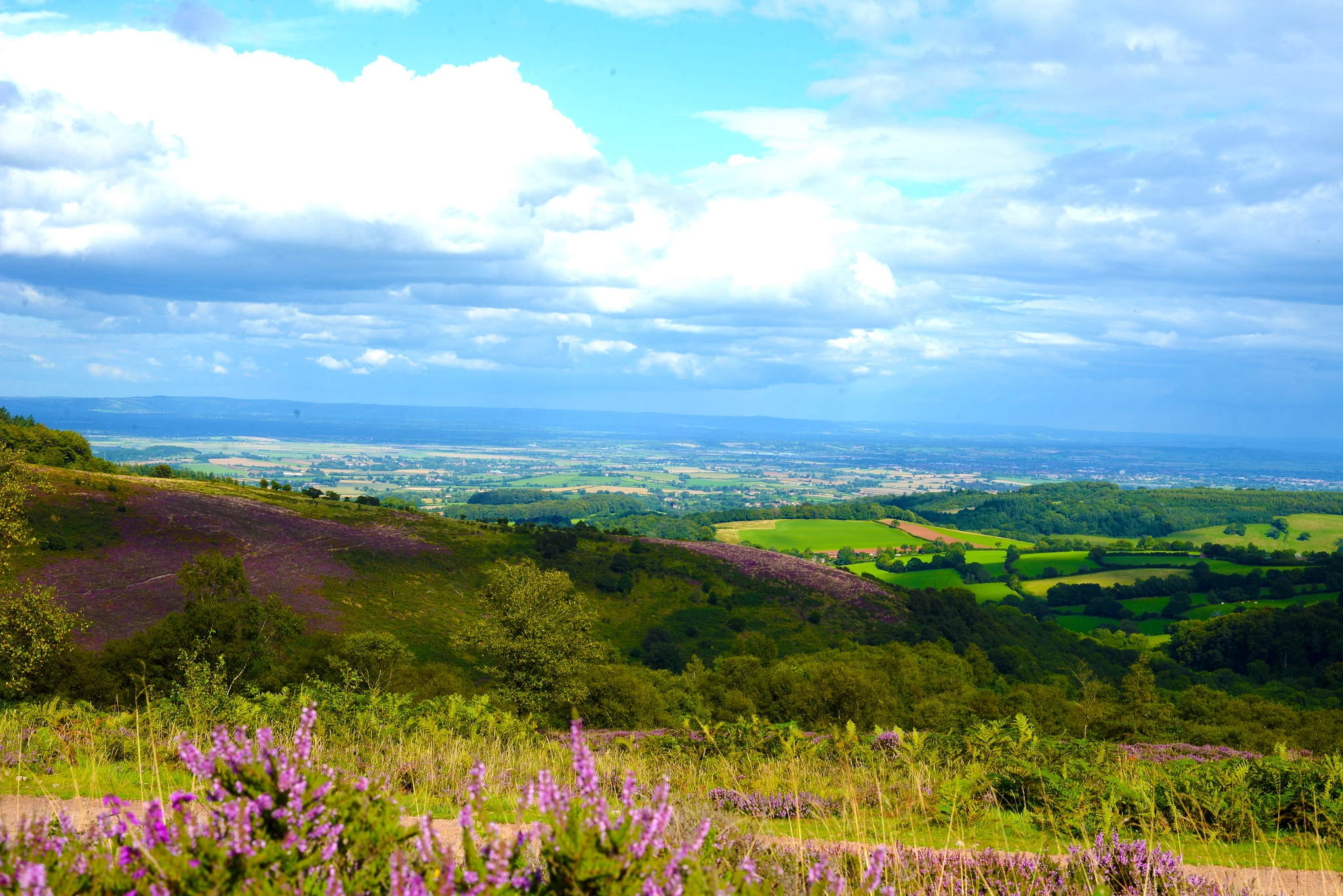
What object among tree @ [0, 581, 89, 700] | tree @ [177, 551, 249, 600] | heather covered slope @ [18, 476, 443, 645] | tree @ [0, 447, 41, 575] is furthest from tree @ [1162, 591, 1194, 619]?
tree @ [0, 447, 41, 575]

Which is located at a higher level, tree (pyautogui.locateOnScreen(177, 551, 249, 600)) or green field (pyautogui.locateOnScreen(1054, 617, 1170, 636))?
tree (pyautogui.locateOnScreen(177, 551, 249, 600))

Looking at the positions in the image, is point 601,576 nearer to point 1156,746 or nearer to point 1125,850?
point 1156,746

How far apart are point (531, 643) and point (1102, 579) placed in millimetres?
114371

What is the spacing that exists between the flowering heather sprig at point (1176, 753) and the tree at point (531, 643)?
20.3 metres

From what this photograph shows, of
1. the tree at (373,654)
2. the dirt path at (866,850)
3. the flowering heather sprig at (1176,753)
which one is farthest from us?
the tree at (373,654)

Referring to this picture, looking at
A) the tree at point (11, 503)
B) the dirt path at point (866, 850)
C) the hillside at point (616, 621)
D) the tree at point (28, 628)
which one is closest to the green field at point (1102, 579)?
the hillside at point (616, 621)

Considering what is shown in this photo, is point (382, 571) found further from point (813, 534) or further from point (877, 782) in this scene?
point (813, 534)

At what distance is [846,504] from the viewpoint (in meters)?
185

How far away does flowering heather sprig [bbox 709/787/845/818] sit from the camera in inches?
324

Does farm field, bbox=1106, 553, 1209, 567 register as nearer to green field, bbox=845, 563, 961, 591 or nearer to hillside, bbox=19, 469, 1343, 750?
hillside, bbox=19, 469, 1343, 750

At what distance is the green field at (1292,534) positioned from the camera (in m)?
151

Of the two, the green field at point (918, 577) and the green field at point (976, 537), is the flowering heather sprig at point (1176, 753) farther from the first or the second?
the green field at point (976, 537)

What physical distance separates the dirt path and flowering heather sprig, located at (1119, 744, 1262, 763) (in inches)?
238

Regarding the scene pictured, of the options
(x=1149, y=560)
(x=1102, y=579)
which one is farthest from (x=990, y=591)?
(x=1149, y=560)
